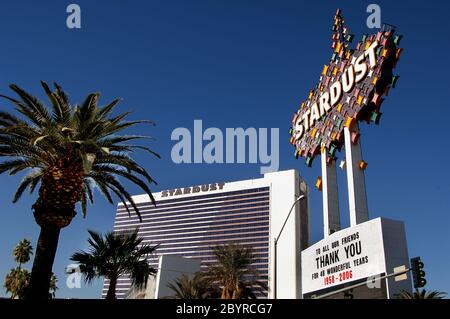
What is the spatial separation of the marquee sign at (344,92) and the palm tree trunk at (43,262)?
88.7 feet

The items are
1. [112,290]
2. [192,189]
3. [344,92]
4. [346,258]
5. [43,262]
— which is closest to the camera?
[43,262]

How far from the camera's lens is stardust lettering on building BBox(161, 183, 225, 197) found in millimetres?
175500

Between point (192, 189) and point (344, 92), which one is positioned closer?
point (344, 92)

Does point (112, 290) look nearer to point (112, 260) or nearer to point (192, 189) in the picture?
point (112, 260)

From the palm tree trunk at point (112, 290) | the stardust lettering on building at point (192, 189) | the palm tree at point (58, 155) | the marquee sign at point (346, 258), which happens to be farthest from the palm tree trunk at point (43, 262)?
the stardust lettering on building at point (192, 189)

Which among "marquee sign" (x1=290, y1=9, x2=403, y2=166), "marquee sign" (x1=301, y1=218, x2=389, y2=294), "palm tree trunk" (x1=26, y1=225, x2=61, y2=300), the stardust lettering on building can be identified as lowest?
"palm tree trunk" (x1=26, y1=225, x2=61, y2=300)

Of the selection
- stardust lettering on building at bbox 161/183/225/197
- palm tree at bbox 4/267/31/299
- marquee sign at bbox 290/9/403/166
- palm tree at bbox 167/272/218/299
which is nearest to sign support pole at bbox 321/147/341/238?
marquee sign at bbox 290/9/403/166

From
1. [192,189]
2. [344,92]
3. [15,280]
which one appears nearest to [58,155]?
[344,92]

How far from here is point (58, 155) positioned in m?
16.7

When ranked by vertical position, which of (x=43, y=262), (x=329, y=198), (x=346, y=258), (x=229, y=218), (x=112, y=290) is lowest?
(x=43, y=262)

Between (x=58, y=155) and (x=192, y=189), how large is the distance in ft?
540

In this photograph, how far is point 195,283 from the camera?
56562 mm

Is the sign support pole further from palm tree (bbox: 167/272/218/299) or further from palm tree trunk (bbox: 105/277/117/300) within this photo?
palm tree (bbox: 167/272/218/299)
